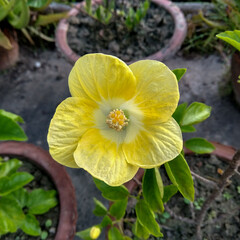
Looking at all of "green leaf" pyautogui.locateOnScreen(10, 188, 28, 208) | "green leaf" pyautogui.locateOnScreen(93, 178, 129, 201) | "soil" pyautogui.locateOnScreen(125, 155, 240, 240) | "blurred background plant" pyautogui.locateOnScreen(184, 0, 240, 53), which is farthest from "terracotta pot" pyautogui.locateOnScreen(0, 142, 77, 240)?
"blurred background plant" pyautogui.locateOnScreen(184, 0, 240, 53)

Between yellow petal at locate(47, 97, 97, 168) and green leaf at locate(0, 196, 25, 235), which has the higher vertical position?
yellow petal at locate(47, 97, 97, 168)

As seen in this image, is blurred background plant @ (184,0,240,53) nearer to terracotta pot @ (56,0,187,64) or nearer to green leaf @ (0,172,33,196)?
terracotta pot @ (56,0,187,64)

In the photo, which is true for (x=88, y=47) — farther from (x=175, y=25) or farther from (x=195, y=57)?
(x=195, y=57)

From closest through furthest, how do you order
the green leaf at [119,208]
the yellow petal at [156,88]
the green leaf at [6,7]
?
the yellow petal at [156,88]
the green leaf at [119,208]
the green leaf at [6,7]

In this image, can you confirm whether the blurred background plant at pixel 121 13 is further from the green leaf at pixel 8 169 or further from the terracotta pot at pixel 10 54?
the green leaf at pixel 8 169

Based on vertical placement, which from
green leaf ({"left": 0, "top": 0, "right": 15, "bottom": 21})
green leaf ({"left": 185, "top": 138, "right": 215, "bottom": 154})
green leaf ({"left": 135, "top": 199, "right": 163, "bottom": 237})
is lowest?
green leaf ({"left": 185, "top": 138, "right": 215, "bottom": 154})

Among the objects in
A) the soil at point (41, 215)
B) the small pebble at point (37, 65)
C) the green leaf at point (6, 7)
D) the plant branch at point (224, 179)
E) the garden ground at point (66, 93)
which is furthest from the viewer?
the small pebble at point (37, 65)

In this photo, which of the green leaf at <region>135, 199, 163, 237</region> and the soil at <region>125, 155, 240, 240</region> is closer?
the green leaf at <region>135, 199, 163, 237</region>

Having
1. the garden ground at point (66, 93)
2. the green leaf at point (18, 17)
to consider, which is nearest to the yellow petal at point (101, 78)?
the garden ground at point (66, 93)

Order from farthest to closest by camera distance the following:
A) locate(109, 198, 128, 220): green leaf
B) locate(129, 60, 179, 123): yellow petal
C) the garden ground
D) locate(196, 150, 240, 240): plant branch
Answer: the garden ground, locate(109, 198, 128, 220): green leaf, locate(196, 150, 240, 240): plant branch, locate(129, 60, 179, 123): yellow petal
